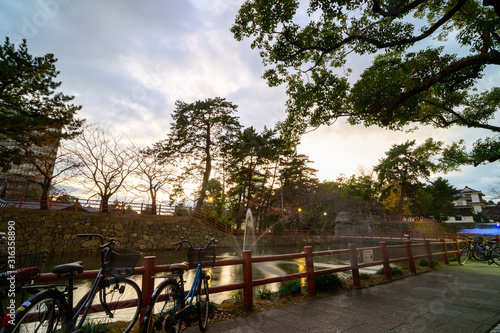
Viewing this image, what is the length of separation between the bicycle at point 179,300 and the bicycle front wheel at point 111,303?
1.19 feet

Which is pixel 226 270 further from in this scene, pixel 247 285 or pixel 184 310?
pixel 184 310

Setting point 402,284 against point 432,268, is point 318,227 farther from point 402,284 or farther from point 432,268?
point 402,284

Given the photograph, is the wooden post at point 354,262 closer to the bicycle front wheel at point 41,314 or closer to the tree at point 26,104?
the bicycle front wheel at point 41,314

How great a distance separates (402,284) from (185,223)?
709 inches

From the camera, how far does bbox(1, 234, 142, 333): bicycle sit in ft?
6.75

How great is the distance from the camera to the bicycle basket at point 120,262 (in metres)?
2.70

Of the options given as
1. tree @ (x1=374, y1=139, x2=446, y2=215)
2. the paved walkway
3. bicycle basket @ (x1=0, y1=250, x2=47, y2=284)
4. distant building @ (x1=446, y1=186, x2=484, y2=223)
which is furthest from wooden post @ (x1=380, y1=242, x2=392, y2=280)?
distant building @ (x1=446, y1=186, x2=484, y2=223)

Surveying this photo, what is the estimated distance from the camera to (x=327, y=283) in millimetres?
5551

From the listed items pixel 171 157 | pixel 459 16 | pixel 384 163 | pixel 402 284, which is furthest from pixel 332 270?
pixel 384 163

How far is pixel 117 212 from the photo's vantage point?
18297 millimetres

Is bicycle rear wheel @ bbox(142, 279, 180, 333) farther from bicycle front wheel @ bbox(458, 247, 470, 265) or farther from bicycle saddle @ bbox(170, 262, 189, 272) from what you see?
bicycle front wheel @ bbox(458, 247, 470, 265)

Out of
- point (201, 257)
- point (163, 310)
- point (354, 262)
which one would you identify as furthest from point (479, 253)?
point (163, 310)

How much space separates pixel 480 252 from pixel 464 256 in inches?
30.4

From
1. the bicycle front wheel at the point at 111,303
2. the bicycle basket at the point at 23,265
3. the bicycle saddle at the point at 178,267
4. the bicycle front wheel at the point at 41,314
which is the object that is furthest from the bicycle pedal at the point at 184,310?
the bicycle basket at the point at 23,265
